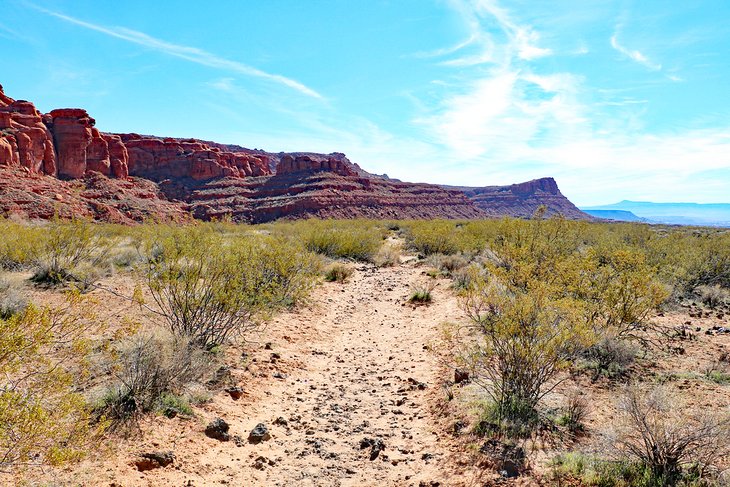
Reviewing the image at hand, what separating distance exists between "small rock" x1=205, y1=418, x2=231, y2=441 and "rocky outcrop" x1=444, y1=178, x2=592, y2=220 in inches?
5869

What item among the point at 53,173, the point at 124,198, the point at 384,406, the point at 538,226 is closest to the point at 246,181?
the point at 124,198

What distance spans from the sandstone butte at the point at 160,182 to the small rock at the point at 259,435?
41089mm

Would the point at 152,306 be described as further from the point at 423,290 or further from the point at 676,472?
the point at 676,472

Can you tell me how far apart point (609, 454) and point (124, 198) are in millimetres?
70877

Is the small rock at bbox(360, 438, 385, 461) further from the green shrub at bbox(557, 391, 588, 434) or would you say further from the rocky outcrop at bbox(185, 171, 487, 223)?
the rocky outcrop at bbox(185, 171, 487, 223)

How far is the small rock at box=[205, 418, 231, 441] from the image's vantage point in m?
5.05

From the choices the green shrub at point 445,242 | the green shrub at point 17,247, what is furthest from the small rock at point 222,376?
the green shrub at point 445,242

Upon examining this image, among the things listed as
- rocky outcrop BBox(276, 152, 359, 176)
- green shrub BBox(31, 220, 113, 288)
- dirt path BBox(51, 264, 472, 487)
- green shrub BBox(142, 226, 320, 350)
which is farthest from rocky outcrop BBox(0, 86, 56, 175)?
dirt path BBox(51, 264, 472, 487)

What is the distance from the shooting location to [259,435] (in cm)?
520

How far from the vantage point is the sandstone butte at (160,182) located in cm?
5388

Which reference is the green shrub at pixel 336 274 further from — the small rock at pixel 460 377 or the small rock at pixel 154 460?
the small rock at pixel 154 460

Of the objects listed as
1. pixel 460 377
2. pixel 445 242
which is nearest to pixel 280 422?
pixel 460 377

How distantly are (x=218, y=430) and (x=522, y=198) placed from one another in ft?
590

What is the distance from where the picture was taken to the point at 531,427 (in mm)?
5199
